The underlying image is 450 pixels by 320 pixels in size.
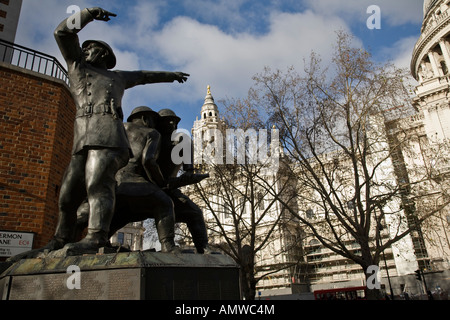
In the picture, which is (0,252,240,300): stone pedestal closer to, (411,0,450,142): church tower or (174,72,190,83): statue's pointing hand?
(174,72,190,83): statue's pointing hand

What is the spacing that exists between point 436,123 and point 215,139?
86.6 ft

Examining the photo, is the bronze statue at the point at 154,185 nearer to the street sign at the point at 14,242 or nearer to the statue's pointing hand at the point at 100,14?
the statue's pointing hand at the point at 100,14

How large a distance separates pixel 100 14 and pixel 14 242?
7533mm

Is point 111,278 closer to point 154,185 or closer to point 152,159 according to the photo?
point 154,185

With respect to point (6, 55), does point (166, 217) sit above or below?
below

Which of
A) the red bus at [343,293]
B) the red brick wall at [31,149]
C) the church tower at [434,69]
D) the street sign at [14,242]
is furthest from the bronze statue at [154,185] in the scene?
the church tower at [434,69]

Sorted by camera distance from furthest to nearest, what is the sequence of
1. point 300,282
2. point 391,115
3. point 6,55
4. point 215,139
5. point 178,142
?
point 300,282, point 215,139, point 391,115, point 6,55, point 178,142

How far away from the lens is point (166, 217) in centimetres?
349

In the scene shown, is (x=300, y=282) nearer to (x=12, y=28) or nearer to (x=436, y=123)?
(x=436, y=123)

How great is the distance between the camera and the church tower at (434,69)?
33.1 metres

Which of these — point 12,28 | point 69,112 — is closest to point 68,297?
point 69,112

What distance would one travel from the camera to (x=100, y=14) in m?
3.24

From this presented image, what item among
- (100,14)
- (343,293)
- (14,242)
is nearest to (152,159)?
(100,14)

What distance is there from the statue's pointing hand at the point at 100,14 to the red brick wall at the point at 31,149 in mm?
7486
